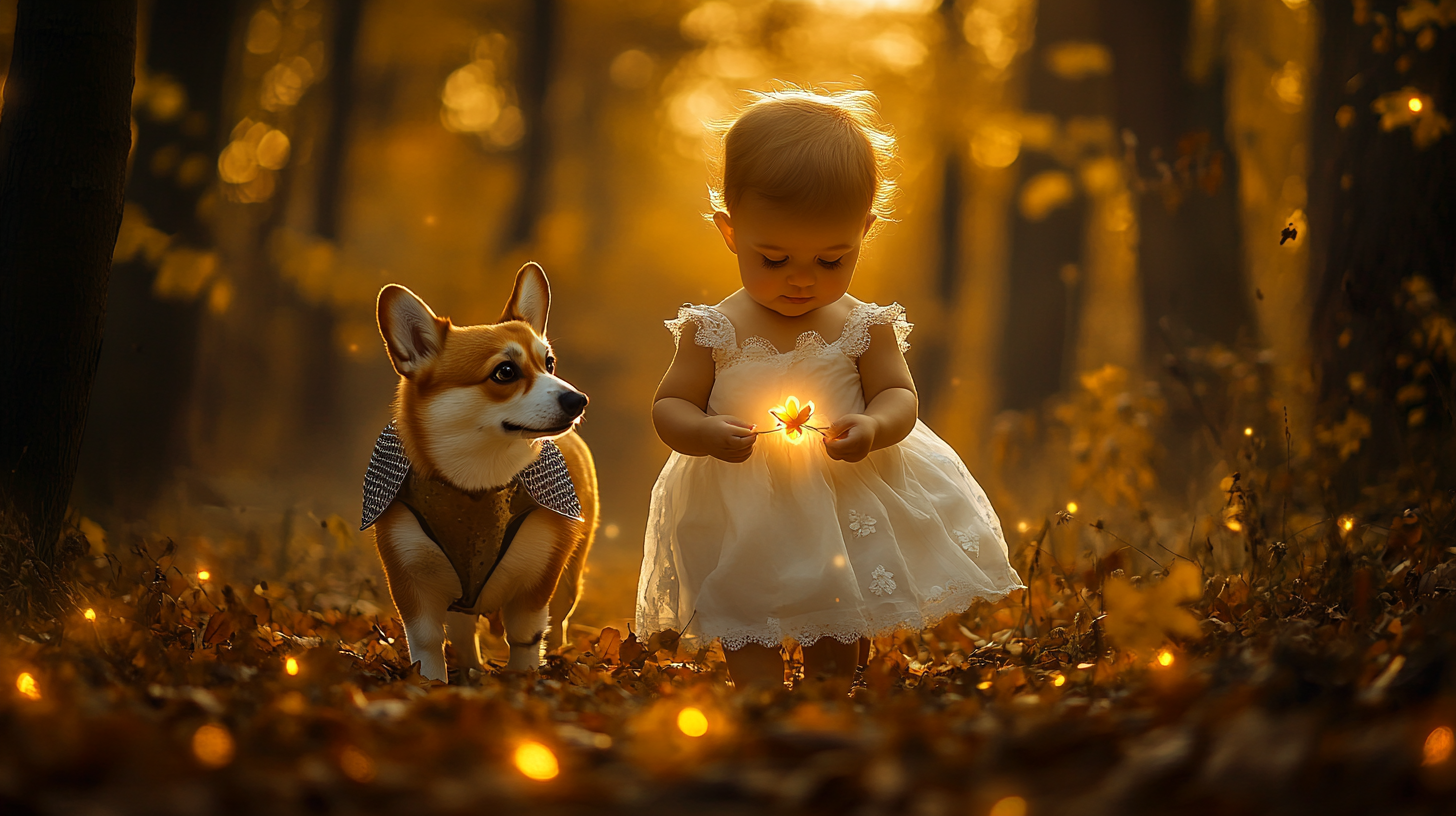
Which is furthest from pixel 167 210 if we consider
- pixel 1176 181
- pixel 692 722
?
pixel 1176 181

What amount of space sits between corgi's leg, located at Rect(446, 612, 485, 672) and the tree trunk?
4.49 ft

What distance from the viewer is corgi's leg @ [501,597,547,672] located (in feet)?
11.1

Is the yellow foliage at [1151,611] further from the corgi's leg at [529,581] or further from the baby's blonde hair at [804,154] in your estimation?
the corgi's leg at [529,581]

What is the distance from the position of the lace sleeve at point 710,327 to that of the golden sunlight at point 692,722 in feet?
4.89

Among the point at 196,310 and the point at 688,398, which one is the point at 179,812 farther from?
the point at 196,310

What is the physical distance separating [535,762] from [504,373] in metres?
1.66

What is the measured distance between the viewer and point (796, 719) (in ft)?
6.92

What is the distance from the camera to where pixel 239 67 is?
7457mm

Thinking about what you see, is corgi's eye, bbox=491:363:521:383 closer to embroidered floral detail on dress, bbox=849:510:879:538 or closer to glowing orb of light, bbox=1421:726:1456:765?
embroidered floral detail on dress, bbox=849:510:879:538

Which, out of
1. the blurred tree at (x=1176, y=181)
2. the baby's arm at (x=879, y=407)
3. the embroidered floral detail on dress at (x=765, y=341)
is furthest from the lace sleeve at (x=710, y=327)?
the blurred tree at (x=1176, y=181)

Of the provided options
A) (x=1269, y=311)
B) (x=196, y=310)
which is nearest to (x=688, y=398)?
(x=196, y=310)

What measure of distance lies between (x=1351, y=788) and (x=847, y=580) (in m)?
1.63

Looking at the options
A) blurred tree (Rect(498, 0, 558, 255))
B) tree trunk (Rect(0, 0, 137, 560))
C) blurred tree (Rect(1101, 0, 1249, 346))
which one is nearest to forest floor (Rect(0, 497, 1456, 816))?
tree trunk (Rect(0, 0, 137, 560))

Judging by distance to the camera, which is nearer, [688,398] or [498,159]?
[688,398]
